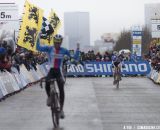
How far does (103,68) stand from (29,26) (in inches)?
541

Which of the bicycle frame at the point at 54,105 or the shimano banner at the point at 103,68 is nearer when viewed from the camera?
the bicycle frame at the point at 54,105

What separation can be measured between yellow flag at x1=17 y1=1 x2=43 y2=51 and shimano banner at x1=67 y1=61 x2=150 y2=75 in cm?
1184

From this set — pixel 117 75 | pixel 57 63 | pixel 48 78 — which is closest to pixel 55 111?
pixel 48 78

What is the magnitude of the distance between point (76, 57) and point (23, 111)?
3427 millimetres

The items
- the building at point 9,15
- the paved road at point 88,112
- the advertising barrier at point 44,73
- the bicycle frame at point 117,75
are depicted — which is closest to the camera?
the paved road at point 88,112

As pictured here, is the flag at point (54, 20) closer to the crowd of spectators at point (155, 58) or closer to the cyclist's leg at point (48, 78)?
the crowd of spectators at point (155, 58)

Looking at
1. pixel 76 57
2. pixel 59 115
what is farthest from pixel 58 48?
pixel 59 115

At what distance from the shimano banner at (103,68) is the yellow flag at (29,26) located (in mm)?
11839

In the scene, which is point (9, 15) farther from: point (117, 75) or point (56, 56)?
point (56, 56)

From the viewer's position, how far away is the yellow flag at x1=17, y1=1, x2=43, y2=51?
29922mm

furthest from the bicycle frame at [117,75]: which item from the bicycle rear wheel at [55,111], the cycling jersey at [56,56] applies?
the bicycle rear wheel at [55,111]

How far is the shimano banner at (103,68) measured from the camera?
140 ft

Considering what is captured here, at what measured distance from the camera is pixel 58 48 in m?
13.9

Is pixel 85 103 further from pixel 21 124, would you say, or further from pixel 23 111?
pixel 21 124
